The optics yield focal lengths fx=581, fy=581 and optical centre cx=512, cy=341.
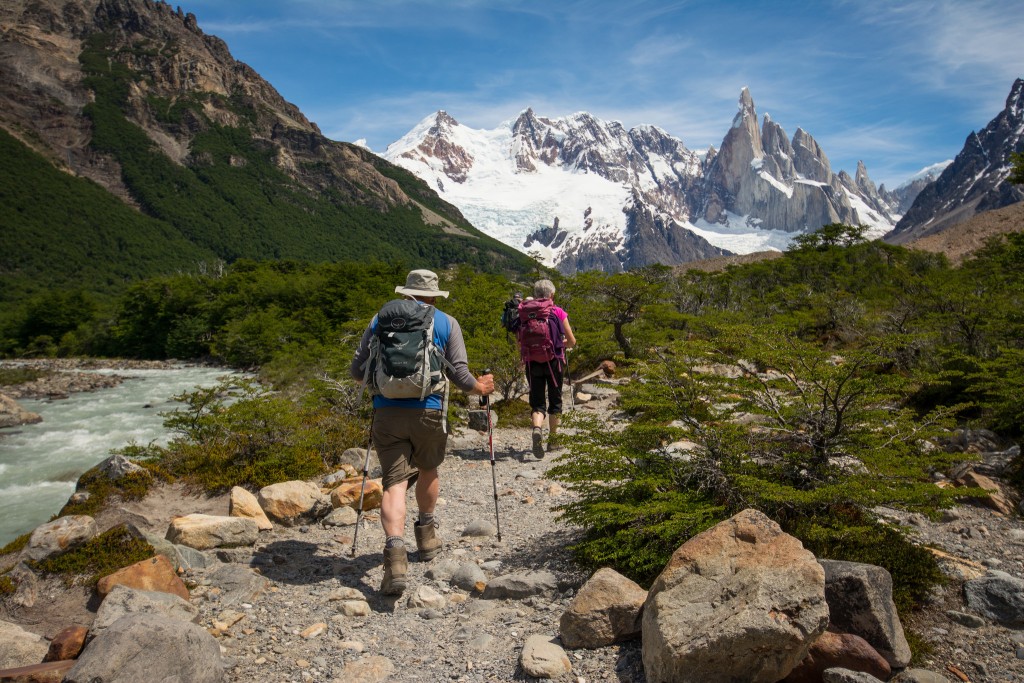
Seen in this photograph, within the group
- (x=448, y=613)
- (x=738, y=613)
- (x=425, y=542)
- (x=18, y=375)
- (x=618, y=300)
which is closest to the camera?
(x=738, y=613)

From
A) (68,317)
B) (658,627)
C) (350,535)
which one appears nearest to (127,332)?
(68,317)

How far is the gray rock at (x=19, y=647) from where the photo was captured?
3527 mm

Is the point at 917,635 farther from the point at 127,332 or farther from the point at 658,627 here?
the point at 127,332

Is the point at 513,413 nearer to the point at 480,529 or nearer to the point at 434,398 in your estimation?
the point at 480,529

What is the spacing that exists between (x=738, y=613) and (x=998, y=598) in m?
2.04

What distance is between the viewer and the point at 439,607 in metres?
4.35

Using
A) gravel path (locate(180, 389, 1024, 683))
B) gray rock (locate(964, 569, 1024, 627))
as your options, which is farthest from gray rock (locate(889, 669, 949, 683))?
gray rock (locate(964, 569, 1024, 627))

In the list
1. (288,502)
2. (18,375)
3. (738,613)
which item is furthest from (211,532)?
(18,375)

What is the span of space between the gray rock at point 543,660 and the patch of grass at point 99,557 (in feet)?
10.8

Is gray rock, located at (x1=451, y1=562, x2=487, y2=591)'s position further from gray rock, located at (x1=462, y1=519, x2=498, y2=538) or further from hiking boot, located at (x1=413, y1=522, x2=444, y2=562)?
gray rock, located at (x1=462, y1=519, x2=498, y2=538)

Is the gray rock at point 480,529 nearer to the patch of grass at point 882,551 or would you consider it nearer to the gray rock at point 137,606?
the gray rock at point 137,606

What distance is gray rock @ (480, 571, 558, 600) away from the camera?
4.32m

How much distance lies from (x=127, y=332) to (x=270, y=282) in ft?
42.4

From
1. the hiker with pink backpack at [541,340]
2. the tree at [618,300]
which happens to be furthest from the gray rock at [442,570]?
the tree at [618,300]
